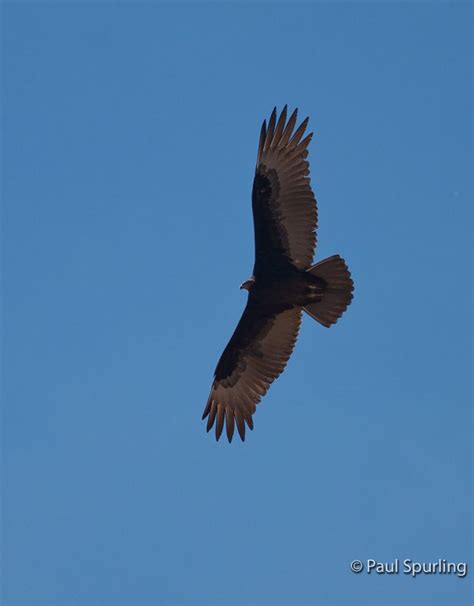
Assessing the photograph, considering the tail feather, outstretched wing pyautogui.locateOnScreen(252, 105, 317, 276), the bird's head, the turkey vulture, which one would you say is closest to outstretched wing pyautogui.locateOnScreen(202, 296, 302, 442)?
the turkey vulture

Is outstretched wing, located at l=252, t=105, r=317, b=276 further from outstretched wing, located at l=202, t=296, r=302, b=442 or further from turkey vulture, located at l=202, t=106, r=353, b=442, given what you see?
outstretched wing, located at l=202, t=296, r=302, b=442

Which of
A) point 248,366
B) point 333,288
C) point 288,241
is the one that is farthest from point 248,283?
point 248,366

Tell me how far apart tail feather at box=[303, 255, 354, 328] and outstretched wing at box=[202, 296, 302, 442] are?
63 centimetres

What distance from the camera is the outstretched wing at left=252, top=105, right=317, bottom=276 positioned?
1279 centimetres

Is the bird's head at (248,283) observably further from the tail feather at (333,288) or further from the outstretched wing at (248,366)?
the tail feather at (333,288)

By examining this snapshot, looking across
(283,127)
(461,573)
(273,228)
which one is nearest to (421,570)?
(461,573)

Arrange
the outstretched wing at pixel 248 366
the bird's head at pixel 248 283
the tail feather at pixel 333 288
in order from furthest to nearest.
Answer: the outstretched wing at pixel 248 366
the bird's head at pixel 248 283
the tail feather at pixel 333 288

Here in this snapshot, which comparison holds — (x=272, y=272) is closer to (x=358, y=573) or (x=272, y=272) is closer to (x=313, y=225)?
(x=313, y=225)

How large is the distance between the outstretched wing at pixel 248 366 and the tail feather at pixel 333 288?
63 cm

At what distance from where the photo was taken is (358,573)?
420 inches

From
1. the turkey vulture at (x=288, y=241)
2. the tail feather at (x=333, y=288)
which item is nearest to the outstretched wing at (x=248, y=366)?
the turkey vulture at (x=288, y=241)

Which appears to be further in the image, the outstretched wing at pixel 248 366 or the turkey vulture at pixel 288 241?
the outstretched wing at pixel 248 366

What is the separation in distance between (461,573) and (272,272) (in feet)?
13.8

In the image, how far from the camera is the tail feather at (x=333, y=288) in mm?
12719
